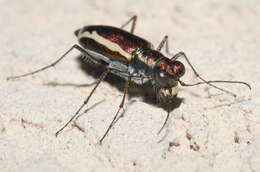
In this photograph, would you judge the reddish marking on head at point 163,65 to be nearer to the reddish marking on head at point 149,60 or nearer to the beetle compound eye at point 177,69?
the beetle compound eye at point 177,69

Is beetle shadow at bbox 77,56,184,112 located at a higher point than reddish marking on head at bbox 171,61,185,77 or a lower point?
lower

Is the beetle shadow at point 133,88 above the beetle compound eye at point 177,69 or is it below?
below

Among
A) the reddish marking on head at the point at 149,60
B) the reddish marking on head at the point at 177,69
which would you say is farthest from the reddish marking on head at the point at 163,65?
the reddish marking on head at the point at 149,60

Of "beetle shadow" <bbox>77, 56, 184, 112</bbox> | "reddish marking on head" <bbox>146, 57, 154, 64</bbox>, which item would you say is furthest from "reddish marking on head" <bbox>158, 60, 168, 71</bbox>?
"beetle shadow" <bbox>77, 56, 184, 112</bbox>

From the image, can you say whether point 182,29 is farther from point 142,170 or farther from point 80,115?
point 142,170

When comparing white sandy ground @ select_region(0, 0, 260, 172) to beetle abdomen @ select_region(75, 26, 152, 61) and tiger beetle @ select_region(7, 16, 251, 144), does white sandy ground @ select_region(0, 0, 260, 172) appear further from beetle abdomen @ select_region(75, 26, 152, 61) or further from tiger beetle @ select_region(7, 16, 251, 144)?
beetle abdomen @ select_region(75, 26, 152, 61)

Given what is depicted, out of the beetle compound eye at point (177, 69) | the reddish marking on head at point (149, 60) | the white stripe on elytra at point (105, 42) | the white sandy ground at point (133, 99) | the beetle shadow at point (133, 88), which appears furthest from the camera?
the white stripe on elytra at point (105, 42)

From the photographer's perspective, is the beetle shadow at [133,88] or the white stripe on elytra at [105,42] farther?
the white stripe on elytra at [105,42]

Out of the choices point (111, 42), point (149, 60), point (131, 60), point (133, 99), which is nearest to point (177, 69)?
point (149, 60)
